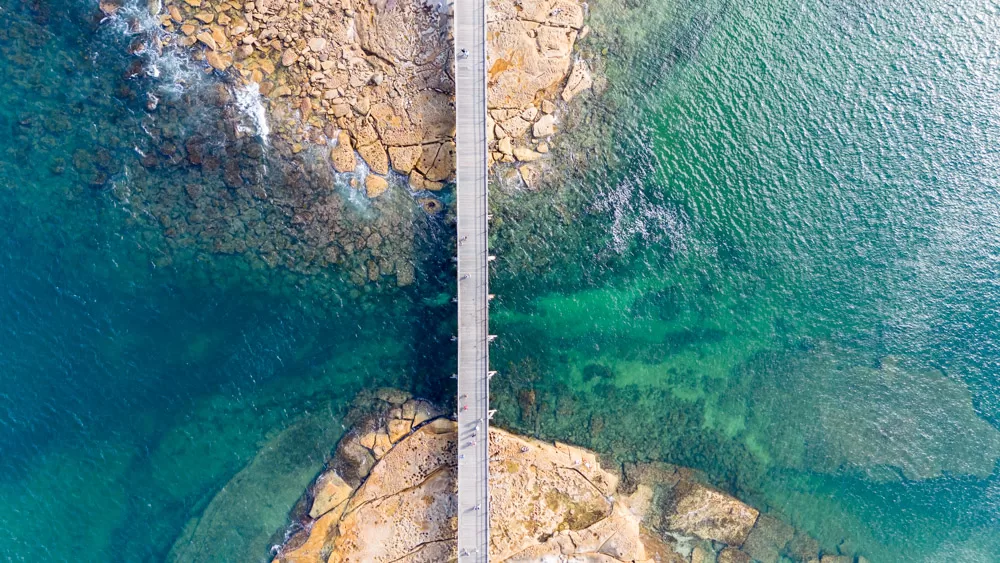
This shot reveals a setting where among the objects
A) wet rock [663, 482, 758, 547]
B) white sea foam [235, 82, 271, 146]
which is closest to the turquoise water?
white sea foam [235, 82, 271, 146]

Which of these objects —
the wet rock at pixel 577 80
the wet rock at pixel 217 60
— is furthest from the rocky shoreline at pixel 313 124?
the wet rock at pixel 577 80

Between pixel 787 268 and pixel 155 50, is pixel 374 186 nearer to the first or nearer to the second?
pixel 155 50

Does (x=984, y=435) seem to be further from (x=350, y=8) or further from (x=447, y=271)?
(x=350, y=8)

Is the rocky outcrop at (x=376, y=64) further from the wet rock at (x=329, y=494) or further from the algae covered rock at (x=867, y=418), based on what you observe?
the algae covered rock at (x=867, y=418)

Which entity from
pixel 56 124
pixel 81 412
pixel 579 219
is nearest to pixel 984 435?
pixel 579 219

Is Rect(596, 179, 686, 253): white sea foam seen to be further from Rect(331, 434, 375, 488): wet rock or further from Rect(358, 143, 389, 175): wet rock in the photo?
Rect(331, 434, 375, 488): wet rock

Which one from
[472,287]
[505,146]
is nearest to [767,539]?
[472,287]

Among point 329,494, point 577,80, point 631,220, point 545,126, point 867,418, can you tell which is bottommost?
point 329,494
